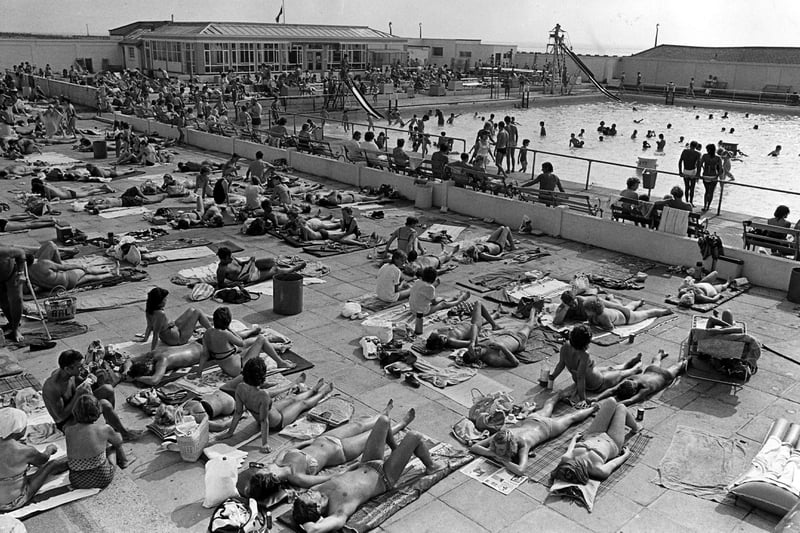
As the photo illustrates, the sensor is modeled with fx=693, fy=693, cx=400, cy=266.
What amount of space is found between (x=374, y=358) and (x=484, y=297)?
3.26 metres

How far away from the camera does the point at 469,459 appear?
23.9ft

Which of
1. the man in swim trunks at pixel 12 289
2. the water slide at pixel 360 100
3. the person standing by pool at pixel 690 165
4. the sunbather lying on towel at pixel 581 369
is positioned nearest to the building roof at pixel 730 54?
the water slide at pixel 360 100

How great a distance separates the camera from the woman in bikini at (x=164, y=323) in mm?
9234

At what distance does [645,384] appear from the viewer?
8750 millimetres

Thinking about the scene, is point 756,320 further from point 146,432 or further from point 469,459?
point 146,432

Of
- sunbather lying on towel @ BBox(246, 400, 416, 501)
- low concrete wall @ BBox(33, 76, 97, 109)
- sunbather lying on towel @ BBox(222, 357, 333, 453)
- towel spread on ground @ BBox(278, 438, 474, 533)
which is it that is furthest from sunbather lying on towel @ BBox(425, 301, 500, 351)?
low concrete wall @ BBox(33, 76, 97, 109)

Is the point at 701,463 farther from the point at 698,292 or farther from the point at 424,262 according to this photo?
the point at 424,262

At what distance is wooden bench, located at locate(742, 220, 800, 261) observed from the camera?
13102mm

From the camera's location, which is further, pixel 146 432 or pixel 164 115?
pixel 164 115

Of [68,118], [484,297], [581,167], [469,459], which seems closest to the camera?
[469,459]

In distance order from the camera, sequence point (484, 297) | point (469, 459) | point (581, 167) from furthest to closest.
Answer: point (581, 167) < point (484, 297) < point (469, 459)

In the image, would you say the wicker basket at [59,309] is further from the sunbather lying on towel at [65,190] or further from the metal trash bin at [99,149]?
the metal trash bin at [99,149]

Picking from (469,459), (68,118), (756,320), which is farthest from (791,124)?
(469,459)

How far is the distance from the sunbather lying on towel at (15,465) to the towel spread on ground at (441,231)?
34.8 ft
